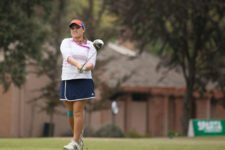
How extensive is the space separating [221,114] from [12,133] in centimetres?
1716

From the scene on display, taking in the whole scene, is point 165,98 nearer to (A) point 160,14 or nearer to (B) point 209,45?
(B) point 209,45

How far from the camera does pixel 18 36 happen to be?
103 feet

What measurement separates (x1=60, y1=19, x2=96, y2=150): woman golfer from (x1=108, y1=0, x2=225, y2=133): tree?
19.6 m

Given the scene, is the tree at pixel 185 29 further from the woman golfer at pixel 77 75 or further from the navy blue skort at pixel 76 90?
the navy blue skort at pixel 76 90

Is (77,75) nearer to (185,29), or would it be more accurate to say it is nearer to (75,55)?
(75,55)

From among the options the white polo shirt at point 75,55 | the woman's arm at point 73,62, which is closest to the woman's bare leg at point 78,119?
the white polo shirt at point 75,55

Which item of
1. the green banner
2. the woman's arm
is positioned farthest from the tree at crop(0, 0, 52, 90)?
the woman's arm

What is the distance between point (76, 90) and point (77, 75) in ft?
0.79

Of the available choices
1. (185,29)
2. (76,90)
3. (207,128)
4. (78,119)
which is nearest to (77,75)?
(76,90)

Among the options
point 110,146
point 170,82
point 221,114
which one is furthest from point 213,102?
point 110,146

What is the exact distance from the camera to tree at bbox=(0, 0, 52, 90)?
101ft

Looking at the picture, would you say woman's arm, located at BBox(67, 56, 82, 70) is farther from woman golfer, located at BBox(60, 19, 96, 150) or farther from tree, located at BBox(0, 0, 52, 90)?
tree, located at BBox(0, 0, 52, 90)

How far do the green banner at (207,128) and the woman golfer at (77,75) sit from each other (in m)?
16.7

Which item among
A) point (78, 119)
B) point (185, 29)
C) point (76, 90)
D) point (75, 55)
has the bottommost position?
point (78, 119)
